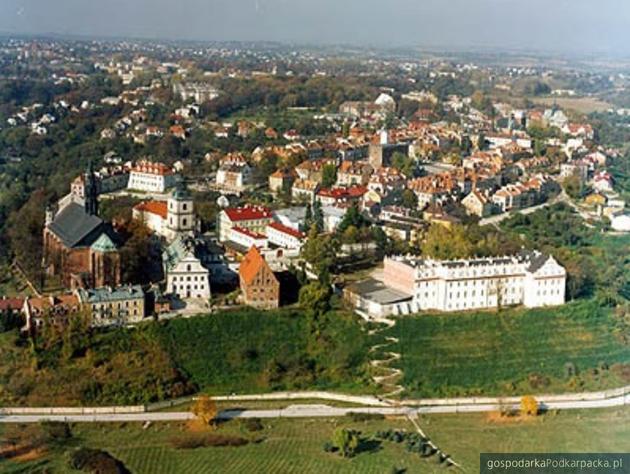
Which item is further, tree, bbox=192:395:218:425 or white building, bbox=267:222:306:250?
white building, bbox=267:222:306:250

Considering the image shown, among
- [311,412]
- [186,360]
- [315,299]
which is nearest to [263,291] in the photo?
[315,299]

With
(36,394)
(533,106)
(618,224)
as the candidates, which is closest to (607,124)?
(533,106)

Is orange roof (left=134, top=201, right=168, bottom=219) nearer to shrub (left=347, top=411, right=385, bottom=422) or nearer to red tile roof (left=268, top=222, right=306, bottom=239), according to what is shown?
red tile roof (left=268, top=222, right=306, bottom=239)

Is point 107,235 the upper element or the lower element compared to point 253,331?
upper

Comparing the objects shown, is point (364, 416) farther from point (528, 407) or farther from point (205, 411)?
point (528, 407)

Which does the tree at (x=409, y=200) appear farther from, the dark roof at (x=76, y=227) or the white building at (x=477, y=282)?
the dark roof at (x=76, y=227)

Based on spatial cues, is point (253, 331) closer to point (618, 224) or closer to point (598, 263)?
point (598, 263)

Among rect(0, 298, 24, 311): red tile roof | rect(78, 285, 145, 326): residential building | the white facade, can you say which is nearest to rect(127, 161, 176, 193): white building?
the white facade
